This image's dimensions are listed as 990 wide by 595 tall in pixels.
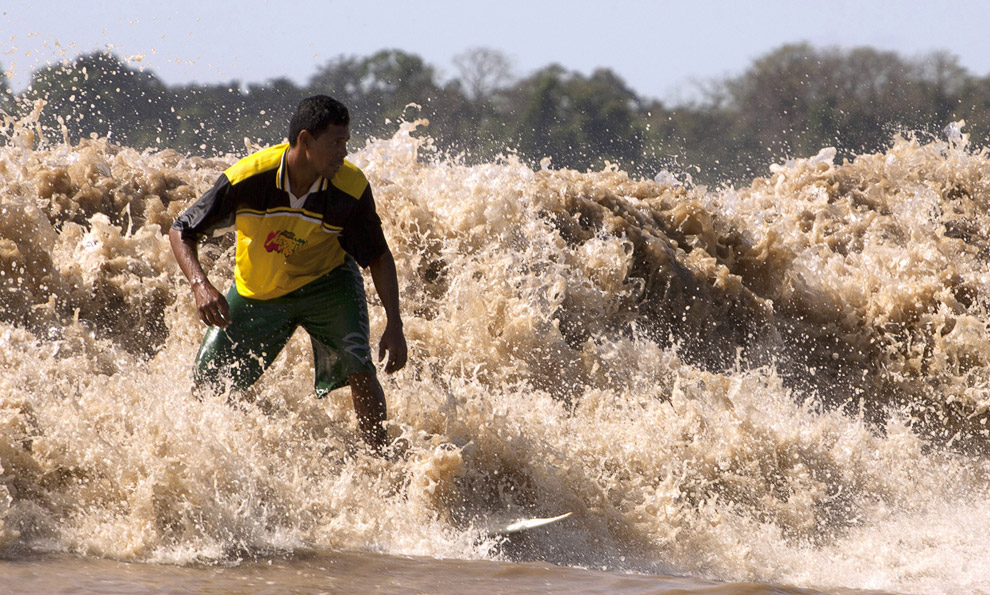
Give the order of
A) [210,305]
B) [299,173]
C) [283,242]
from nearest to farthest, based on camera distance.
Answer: [210,305] → [299,173] → [283,242]

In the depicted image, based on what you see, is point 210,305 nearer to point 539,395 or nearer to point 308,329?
point 308,329

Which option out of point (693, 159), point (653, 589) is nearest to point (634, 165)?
point (693, 159)

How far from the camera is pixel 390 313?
14.1ft

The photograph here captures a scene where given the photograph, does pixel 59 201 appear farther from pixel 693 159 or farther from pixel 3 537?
pixel 693 159

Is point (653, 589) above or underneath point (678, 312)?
underneath

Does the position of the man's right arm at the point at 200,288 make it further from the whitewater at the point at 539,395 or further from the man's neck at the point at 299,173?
the whitewater at the point at 539,395

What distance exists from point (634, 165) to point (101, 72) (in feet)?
42.6

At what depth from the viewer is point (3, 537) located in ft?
12.9

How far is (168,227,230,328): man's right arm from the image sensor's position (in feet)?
13.1

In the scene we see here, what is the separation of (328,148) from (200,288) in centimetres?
71

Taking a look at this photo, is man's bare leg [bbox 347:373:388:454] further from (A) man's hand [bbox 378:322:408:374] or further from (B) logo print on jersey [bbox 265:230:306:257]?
(B) logo print on jersey [bbox 265:230:306:257]

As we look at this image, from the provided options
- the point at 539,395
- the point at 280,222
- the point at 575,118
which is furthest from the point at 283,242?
the point at 575,118

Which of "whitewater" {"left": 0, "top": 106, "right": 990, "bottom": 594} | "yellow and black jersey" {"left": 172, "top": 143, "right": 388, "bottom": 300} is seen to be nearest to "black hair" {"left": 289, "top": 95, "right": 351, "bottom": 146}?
"yellow and black jersey" {"left": 172, "top": 143, "right": 388, "bottom": 300}

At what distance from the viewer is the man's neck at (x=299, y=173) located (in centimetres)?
409
